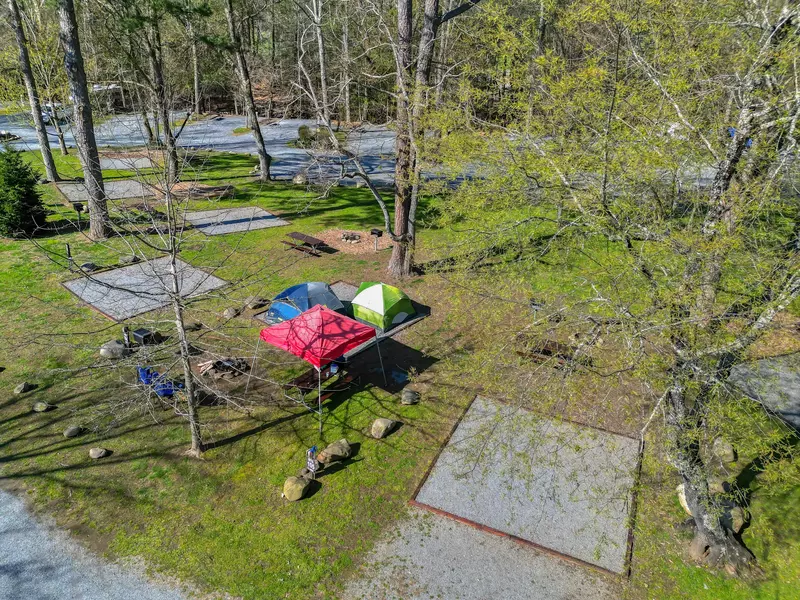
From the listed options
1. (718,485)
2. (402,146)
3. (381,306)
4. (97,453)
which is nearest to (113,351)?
(97,453)

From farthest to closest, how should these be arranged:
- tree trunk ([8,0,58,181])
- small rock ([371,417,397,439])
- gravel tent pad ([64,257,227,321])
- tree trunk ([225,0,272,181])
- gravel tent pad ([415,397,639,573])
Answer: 1. tree trunk ([225,0,272,181])
2. tree trunk ([8,0,58,181])
3. gravel tent pad ([64,257,227,321])
4. small rock ([371,417,397,439])
5. gravel tent pad ([415,397,639,573])

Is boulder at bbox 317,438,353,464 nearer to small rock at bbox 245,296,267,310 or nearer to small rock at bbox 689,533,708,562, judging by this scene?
small rock at bbox 689,533,708,562

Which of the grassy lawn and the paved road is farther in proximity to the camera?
the paved road

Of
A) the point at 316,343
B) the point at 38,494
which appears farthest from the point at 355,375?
the point at 38,494

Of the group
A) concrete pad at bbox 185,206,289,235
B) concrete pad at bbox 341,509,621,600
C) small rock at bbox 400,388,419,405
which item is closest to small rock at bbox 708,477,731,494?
concrete pad at bbox 341,509,621,600

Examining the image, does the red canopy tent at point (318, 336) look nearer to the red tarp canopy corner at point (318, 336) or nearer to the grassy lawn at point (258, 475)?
the red tarp canopy corner at point (318, 336)

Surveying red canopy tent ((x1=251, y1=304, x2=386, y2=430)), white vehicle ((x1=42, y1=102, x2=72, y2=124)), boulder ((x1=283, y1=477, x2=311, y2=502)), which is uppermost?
white vehicle ((x1=42, y1=102, x2=72, y2=124))

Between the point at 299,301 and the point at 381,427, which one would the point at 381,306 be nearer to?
the point at 299,301
